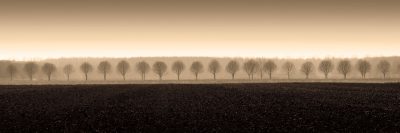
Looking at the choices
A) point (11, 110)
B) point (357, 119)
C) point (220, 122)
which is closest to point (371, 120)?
point (357, 119)

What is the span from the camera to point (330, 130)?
25.8m

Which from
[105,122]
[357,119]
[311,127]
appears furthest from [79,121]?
[357,119]

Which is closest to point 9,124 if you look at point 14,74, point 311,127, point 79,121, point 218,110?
point 79,121

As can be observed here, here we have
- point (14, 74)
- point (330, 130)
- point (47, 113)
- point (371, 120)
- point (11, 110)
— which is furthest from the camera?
point (14, 74)

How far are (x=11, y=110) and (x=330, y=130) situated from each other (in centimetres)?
2717

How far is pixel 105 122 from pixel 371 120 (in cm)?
1787

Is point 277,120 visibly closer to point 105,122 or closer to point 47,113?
point 105,122

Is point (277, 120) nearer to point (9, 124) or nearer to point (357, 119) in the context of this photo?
point (357, 119)

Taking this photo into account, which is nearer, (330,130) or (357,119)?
(330,130)

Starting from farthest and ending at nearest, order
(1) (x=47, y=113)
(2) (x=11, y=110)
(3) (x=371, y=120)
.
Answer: (2) (x=11, y=110) < (1) (x=47, y=113) < (3) (x=371, y=120)

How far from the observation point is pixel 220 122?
97.7 ft

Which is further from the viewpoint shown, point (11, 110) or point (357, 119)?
point (11, 110)

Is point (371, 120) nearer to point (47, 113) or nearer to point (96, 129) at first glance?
point (96, 129)

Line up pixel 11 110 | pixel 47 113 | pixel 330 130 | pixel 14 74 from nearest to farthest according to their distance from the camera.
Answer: pixel 330 130
pixel 47 113
pixel 11 110
pixel 14 74
